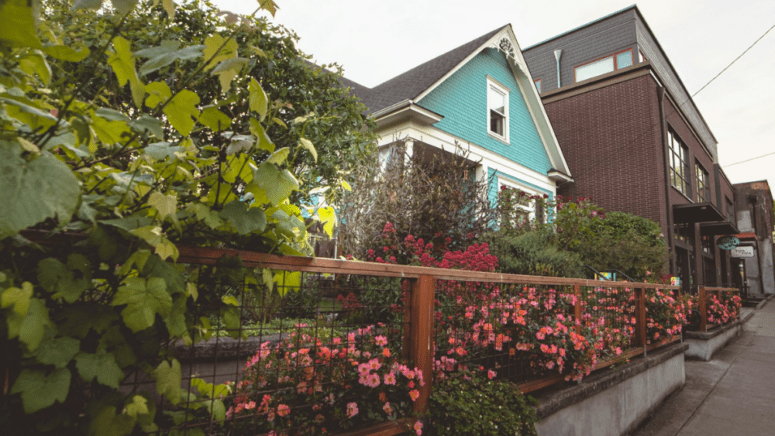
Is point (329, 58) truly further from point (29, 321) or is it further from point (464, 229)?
point (29, 321)

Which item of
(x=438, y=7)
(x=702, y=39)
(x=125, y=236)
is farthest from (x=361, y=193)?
(x=702, y=39)

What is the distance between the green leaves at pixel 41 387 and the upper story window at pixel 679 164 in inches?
624

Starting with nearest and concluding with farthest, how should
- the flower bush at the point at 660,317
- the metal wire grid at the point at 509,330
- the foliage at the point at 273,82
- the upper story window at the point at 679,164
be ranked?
the metal wire grid at the point at 509,330 < the foliage at the point at 273,82 < the flower bush at the point at 660,317 < the upper story window at the point at 679,164

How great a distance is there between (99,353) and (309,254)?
89 cm

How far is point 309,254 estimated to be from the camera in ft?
A: 5.83

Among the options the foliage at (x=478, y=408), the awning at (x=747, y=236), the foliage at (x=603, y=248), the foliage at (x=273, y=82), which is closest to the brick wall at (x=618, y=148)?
the foliage at (x=603, y=248)

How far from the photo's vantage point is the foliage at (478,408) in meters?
2.05

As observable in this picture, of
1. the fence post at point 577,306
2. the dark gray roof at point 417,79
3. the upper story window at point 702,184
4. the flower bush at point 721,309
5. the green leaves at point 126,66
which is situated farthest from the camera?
the upper story window at point 702,184

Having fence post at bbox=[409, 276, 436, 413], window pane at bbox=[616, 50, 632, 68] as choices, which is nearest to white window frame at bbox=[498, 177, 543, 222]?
window pane at bbox=[616, 50, 632, 68]

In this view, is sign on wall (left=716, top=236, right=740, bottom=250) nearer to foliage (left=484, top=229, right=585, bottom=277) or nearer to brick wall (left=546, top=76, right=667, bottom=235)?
brick wall (left=546, top=76, right=667, bottom=235)

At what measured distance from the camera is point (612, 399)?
3629 millimetres

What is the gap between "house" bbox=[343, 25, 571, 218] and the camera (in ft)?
28.9

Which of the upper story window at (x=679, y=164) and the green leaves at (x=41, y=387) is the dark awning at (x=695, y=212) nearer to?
the upper story window at (x=679, y=164)

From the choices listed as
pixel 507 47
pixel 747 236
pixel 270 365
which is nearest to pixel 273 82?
pixel 270 365
